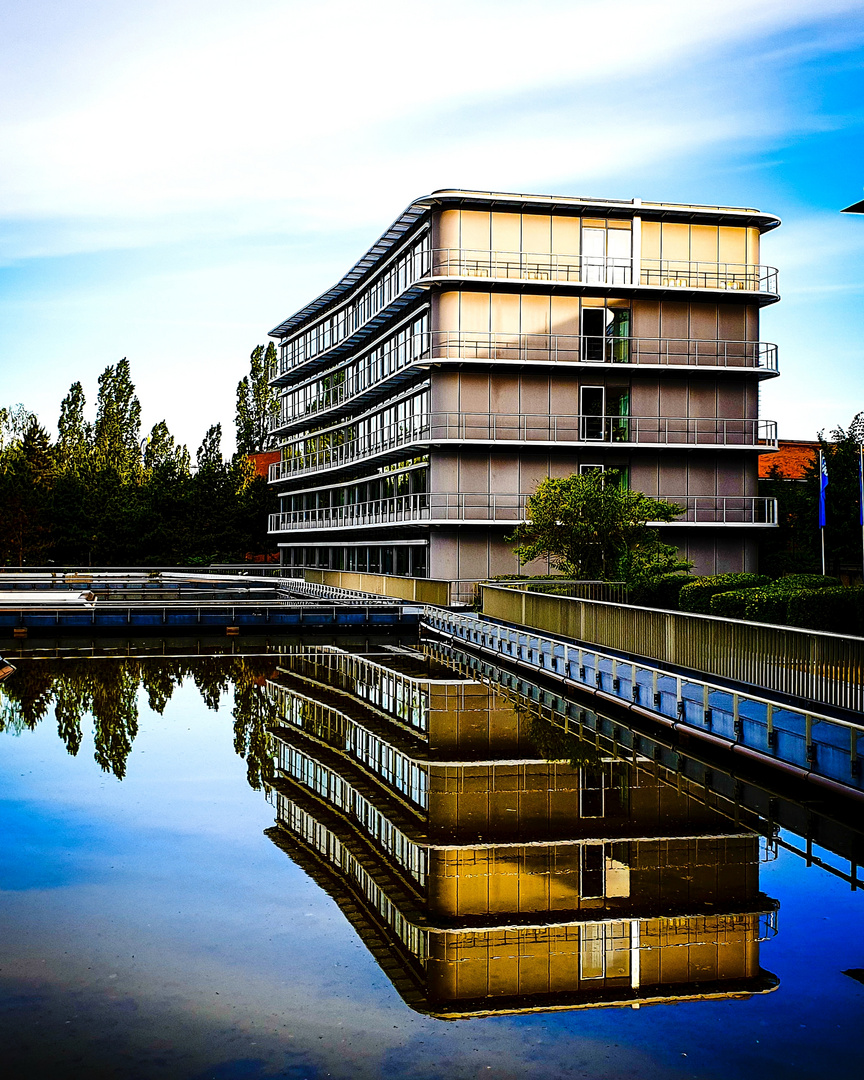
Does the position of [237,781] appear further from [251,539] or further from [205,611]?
[251,539]

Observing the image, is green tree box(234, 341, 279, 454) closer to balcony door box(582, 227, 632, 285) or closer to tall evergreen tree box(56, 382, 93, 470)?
tall evergreen tree box(56, 382, 93, 470)

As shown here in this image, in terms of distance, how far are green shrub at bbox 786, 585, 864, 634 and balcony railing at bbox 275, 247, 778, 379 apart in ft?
111

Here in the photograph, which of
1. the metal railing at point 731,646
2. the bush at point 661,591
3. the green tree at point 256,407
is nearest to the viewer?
the metal railing at point 731,646

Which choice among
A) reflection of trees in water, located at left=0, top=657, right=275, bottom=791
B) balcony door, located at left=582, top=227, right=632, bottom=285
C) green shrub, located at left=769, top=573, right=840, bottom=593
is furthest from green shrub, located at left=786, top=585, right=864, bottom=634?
balcony door, located at left=582, top=227, right=632, bottom=285

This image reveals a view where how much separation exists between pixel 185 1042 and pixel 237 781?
10.3 meters

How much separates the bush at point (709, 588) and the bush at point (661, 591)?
2287 mm

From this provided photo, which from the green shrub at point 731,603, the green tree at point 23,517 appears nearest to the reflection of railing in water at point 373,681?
the green shrub at point 731,603

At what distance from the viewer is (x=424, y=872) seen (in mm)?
13555

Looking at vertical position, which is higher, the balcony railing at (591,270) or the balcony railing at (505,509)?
the balcony railing at (591,270)

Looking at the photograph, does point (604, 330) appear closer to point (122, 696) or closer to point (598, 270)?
point (598, 270)

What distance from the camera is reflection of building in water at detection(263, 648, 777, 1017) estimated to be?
1058 centimetres

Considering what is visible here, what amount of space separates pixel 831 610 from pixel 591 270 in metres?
36.0

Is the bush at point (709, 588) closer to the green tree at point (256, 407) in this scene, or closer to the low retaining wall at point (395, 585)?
the low retaining wall at point (395, 585)

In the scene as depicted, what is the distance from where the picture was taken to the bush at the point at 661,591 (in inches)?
1473
